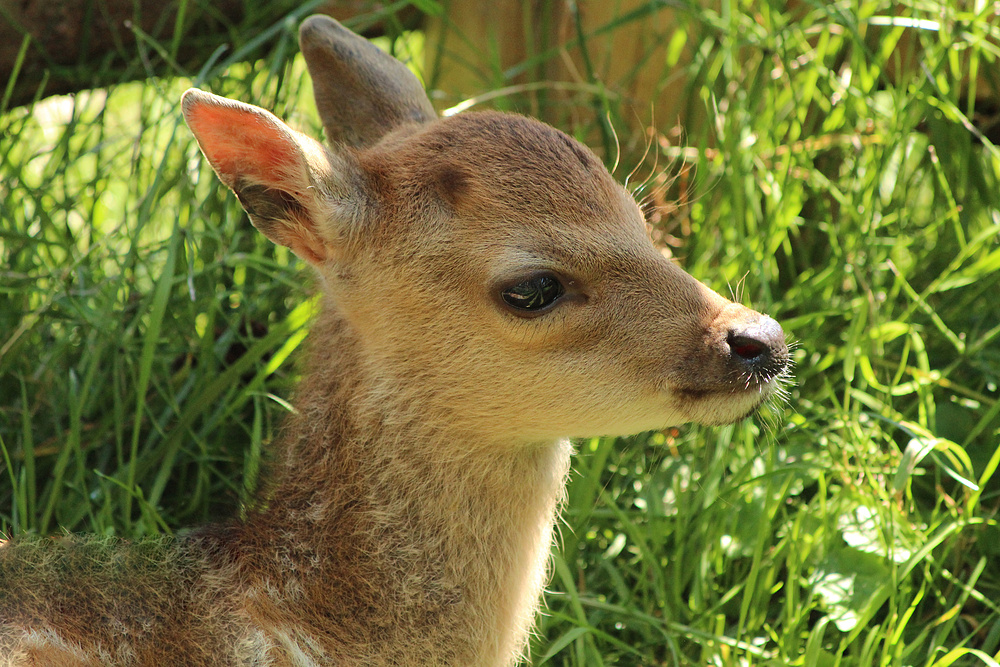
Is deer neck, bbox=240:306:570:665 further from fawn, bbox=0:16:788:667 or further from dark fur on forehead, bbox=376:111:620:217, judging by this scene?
dark fur on forehead, bbox=376:111:620:217

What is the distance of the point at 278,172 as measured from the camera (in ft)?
9.46

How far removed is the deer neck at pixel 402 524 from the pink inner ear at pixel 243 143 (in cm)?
47

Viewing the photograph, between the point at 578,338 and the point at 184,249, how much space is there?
1.75m

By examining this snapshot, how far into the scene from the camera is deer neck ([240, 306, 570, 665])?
286 cm

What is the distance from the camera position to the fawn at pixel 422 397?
2.77 m

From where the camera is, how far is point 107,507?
3.52m

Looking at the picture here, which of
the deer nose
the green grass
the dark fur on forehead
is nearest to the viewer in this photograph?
the deer nose

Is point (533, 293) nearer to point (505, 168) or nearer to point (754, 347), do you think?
point (505, 168)

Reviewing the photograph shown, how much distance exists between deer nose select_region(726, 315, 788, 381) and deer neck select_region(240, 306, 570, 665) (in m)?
0.59

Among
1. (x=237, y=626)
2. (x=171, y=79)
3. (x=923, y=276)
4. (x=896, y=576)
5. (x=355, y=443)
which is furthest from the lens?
(x=171, y=79)

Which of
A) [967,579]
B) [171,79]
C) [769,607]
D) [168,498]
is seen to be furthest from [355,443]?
[171,79]

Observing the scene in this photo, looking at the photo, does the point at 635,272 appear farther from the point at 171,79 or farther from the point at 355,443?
the point at 171,79

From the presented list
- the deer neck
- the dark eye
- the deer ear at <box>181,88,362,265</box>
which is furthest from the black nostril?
the deer ear at <box>181,88,362,265</box>

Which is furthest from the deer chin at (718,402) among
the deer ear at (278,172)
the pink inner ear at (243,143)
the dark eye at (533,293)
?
the pink inner ear at (243,143)
